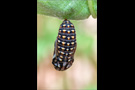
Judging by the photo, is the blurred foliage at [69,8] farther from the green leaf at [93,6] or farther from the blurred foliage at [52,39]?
the blurred foliage at [52,39]

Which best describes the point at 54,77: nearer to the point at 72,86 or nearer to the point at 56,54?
the point at 72,86

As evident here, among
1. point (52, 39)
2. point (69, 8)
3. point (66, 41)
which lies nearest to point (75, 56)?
point (52, 39)

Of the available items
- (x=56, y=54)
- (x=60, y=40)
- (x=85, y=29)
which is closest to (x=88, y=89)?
(x=85, y=29)

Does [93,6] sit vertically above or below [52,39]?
above

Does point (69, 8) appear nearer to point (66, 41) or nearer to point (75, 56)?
point (66, 41)

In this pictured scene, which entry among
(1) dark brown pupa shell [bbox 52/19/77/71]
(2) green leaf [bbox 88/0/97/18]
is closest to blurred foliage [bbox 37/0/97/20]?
(2) green leaf [bbox 88/0/97/18]

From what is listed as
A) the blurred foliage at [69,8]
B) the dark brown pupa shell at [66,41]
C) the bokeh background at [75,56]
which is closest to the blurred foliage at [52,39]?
the bokeh background at [75,56]
